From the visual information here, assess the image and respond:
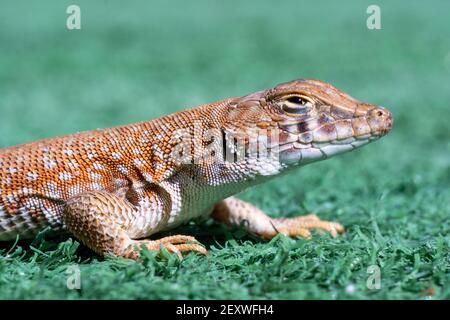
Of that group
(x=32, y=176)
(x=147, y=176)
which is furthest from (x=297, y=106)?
(x=32, y=176)

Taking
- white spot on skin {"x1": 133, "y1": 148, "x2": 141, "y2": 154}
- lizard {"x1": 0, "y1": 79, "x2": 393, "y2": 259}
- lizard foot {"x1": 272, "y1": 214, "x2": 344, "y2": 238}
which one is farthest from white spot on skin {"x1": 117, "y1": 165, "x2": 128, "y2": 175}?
lizard foot {"x1": 272, "y1": 214, "x2": 344, "y2": 238}

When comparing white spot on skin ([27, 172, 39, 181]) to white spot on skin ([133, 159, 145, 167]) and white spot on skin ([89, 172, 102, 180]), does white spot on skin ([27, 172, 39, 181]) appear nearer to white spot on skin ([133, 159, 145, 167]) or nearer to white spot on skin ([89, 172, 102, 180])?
white spot on skin ([89, 172, 102, 180])

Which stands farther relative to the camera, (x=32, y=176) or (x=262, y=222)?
(x=262, y=222)

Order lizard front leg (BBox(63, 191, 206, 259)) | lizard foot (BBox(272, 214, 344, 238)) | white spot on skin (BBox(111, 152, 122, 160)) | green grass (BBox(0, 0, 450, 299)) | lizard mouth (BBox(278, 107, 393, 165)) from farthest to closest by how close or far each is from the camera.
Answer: lizard foot (BBox(272, 214, 344, 238)) < white spot on skin (BBox(111, 152, 122, 160)) < lizard mouth (BBox(278, 107, 393, 165)) < lizard front leg (BBox(63, 191, 206, 259)) < green grass (BBox(0, 0, 450, 299))

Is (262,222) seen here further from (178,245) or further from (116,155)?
(116,155)

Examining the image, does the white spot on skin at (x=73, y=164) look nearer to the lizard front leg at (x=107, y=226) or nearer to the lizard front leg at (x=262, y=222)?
the lizard front leg at (x=107, y=226)

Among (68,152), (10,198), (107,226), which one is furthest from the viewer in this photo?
(68,152)

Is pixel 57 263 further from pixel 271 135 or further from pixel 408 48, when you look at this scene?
pixel 408 48
